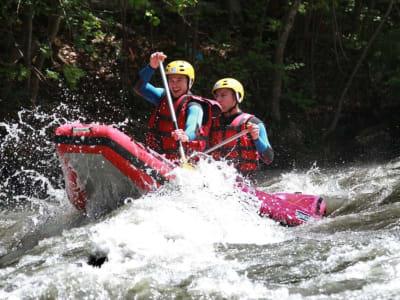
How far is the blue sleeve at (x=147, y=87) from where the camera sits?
6223 millimetres

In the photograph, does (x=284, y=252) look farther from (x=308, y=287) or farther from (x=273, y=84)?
(x=273, y=84)

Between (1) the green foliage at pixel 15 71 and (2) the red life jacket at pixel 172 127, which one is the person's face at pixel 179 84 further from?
(1) the green foliage at pixel 15 71

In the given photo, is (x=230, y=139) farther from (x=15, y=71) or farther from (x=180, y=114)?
(x=15, y=71)

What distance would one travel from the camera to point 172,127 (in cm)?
588

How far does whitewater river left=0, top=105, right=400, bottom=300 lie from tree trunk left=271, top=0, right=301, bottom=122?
16.6ft

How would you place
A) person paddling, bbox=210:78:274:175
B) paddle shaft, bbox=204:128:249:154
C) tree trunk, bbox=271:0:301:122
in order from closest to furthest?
paddle shaft, bbox=204:128:249:154
person paddling, bbox=210:78:274:175
tree trunk, bbox=271:0:301:122

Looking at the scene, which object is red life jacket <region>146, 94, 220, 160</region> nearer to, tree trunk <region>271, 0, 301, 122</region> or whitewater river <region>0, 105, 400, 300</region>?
whitewater river <region>0, 105, 400, 300</region>

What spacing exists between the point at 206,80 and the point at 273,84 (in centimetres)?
144

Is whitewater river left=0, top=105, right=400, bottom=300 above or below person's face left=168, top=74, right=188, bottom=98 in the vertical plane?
below

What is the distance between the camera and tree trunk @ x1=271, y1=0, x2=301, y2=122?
11.1 metres

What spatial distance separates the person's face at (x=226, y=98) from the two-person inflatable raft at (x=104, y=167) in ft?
4.37

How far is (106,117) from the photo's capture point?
1007 cm

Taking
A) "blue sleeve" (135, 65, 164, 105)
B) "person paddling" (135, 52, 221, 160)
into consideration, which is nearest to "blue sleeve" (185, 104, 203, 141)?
"person paddling" (135, 52, 221, 160)

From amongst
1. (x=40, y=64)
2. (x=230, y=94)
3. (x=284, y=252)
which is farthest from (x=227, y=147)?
(x=40, y=64)
